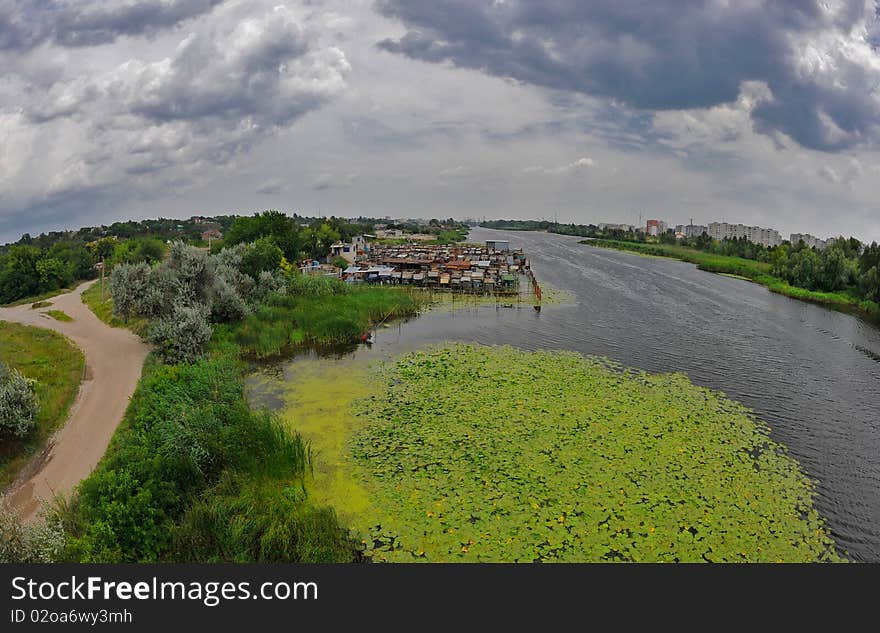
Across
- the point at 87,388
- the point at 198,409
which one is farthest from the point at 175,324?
the point at 198,409

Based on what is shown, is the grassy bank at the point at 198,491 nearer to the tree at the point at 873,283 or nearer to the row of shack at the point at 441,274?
the row of shack at the point at 441,274

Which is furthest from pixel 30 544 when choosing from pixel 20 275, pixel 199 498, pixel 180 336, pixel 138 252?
pixel 138 252

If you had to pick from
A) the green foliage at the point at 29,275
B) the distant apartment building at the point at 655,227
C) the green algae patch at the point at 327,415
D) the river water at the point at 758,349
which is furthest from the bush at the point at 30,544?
the distant apartment building at the point at 655,227

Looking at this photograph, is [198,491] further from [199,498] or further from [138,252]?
[138,252]

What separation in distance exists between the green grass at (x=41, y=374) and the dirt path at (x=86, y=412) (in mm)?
214

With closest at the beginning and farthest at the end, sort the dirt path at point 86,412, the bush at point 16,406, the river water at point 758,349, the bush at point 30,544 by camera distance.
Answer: the bush at point 30,544, the dirt path at point 86,412, the bush at point 16,406, the river water at point 758,349

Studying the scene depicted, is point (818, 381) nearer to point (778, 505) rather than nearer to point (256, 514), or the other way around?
point (778, 505)

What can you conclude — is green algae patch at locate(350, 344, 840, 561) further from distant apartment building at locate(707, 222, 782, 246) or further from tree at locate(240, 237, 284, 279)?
distant apartment building at locate(707, 222, 782, 246)

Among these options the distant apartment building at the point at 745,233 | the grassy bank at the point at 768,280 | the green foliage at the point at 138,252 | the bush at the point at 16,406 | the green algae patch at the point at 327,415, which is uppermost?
the distant apartment building at the point at 745,233

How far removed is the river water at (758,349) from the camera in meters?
12.2

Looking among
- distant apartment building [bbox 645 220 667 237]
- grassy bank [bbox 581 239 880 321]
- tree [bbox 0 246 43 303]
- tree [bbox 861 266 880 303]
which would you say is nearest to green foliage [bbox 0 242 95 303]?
tree [bbox 0 246 43 303]

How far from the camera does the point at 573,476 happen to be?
440 inches

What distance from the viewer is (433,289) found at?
40938 mm

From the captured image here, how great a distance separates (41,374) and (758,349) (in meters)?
29.1
